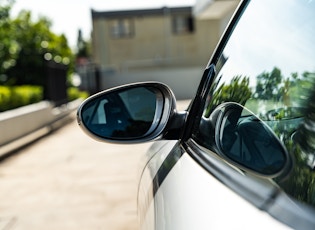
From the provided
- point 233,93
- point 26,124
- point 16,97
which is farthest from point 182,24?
point 233,93

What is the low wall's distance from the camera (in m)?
9.89

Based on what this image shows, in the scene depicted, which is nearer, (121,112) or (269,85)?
(269,85)

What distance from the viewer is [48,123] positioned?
1416cm

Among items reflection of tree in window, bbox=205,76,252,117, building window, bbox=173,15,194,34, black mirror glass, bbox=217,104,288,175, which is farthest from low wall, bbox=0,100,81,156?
building window, bbox=173,15,194,34

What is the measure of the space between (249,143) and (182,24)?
3339cm

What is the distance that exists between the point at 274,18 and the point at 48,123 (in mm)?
13318

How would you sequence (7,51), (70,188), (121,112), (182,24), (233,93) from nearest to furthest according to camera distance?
(233,93), (121,112), (70,188), (7,51), (182,24)

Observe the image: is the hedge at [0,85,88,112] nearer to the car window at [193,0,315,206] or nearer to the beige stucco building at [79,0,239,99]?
the car window at [193,0,315,206]

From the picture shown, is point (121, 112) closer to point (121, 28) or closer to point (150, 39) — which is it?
point (150, 39)

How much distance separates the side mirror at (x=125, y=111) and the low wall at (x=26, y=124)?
7344 millimetres

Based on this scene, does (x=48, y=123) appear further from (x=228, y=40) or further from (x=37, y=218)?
(x=228, y=40)

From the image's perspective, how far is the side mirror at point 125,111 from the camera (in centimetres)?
210

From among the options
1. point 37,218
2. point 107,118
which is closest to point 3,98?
point 37,218

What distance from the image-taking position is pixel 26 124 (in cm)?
1173
